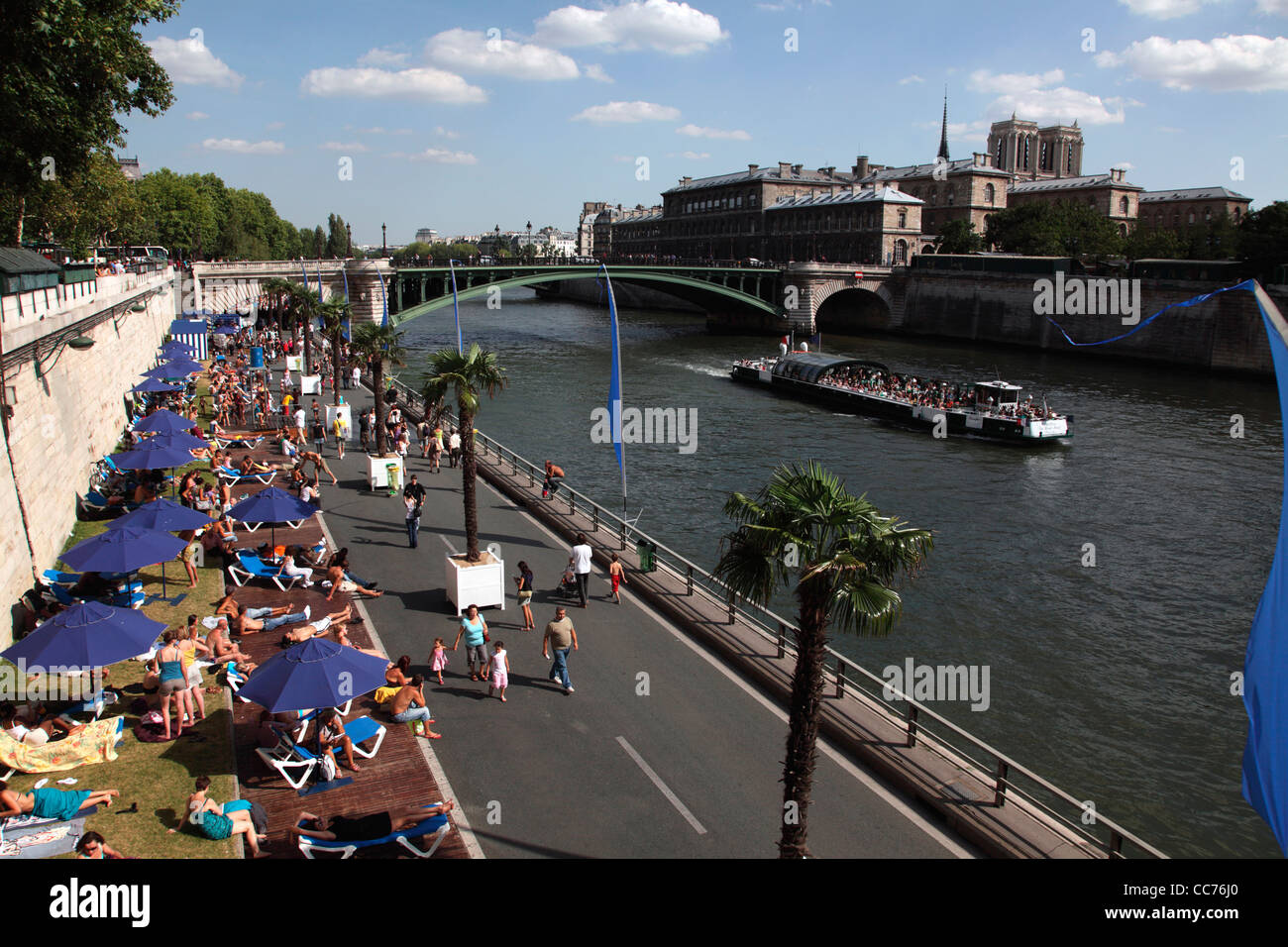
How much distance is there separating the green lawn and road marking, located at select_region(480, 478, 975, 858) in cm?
631

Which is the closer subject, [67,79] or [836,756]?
[836,756]

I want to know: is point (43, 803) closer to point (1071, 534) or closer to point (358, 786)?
point (358, 786)

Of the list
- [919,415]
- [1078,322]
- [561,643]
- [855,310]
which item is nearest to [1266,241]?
[1078,322]

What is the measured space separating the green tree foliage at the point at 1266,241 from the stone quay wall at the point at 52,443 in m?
61.2

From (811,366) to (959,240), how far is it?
5646cm

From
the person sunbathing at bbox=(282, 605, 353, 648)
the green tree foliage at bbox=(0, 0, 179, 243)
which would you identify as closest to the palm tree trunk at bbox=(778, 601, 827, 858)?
the person sunbathing at bbox=(282, 605, 353, 648)

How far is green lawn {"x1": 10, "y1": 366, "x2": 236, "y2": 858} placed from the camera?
28.9ft

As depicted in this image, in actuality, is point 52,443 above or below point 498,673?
above

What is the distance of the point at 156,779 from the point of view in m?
10.0

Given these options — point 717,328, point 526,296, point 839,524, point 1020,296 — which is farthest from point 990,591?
point 526,296
